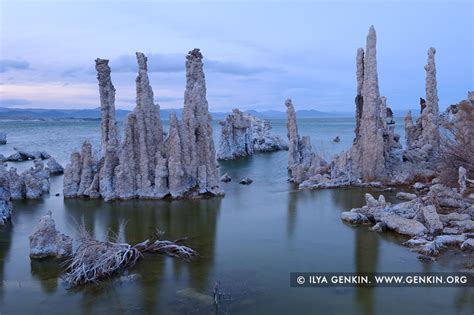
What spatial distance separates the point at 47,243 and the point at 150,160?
11.1 metres

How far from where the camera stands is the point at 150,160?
27719mm

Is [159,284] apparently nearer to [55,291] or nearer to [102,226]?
[55,291]

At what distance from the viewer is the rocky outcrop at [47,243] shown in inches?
669

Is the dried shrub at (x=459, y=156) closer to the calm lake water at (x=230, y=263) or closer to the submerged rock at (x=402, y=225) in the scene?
the calm lake water at (x=230, y=263)

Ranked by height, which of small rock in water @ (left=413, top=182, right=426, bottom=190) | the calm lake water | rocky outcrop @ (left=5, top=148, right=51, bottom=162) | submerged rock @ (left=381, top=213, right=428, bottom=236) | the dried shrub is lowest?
the calm lake water

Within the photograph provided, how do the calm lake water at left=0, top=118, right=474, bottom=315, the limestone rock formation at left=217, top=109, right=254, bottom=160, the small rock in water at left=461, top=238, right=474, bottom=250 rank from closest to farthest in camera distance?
the calm lake water at left=0, top=118, right=474, bottom=315, the small rock in water at left=461, top=238, right=474, bottom=250, the limestone rock formation at left=217, top=109, right=254, bottom=160

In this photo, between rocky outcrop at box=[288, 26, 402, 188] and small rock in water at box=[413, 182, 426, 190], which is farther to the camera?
rocky outcrop at box=[288, 26, 402, 188]

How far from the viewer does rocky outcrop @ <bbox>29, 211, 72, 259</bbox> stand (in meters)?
17.0

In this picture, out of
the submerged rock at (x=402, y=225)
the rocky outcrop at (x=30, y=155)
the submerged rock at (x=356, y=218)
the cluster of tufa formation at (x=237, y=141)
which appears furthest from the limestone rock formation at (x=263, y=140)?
the submerged rock at (x=402, y=225)

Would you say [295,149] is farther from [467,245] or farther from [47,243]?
[47,243]

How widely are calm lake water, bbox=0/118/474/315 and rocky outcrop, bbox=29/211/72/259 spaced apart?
18.9 inches

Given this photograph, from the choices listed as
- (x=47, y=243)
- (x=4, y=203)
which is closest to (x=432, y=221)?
(x=47, y=243)

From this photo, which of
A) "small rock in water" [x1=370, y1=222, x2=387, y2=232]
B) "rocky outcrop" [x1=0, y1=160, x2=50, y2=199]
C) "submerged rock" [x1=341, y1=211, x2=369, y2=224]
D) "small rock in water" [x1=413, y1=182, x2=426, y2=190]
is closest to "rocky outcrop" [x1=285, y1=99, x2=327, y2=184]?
"small rock in water" [x1=413, y1=182, x2=426, y2=190]

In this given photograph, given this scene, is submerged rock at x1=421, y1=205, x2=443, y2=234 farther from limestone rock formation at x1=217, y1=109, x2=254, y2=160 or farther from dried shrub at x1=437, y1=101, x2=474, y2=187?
limestone rock formation at x1=217, y1=109, x2=254, y2=160
